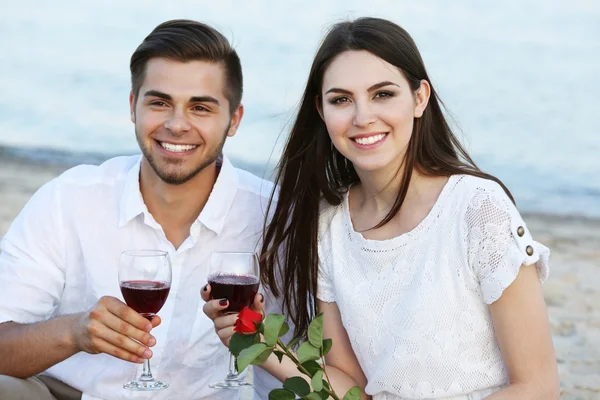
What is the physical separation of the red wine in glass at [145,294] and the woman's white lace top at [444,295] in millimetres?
757

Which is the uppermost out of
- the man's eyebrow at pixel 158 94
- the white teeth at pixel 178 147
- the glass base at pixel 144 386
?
the man's eyebrow at pixel 158 94

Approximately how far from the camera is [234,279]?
300 centimetres

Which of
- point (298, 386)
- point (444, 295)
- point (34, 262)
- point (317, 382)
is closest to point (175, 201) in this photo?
point (34, 262)

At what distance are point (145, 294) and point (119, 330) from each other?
0.16 meters

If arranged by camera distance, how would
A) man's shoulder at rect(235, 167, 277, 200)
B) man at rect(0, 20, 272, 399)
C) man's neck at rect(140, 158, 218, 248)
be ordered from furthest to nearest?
man's shoulder at rect(235, 167, 277, 200) < man's neck at rect(140, 158, 218, 248) < man at rect(0, 20, 272, 399)

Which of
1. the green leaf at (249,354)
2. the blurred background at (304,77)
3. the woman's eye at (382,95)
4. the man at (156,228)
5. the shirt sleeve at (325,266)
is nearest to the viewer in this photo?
the green leaf at (249,354)

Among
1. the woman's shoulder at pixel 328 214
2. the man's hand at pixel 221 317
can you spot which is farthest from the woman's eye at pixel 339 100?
the man's hand at pixel 221 317

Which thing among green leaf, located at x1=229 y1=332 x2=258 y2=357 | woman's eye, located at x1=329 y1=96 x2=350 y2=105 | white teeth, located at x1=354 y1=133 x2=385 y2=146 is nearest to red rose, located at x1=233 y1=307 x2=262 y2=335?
green leaf, located at x1=229 y1=332 x2=258 y2=357

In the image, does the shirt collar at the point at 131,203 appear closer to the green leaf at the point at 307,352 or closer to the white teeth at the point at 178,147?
the white teeth at the point at 178,147

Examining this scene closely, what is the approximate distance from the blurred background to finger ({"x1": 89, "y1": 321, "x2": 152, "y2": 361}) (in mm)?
10722

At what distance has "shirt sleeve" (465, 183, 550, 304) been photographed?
3.01 metres

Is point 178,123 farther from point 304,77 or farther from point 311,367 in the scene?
point 304,77

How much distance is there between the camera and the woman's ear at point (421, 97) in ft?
11.2

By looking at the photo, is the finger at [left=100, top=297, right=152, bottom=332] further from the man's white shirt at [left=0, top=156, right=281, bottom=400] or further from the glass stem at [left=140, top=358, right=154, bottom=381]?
the man's white shirt at [left=0, top=156, right=281, bottom=400]
